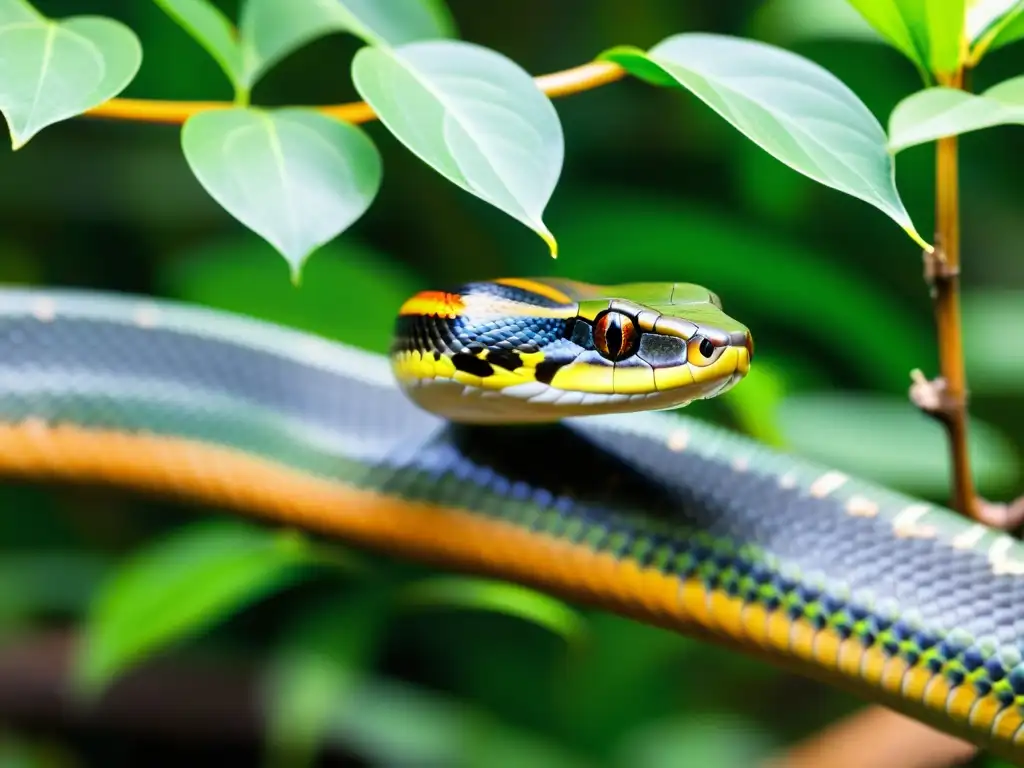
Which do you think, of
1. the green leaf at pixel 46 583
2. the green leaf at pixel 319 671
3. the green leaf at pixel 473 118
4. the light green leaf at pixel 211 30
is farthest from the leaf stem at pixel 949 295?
the green leaf at pixel 46 583

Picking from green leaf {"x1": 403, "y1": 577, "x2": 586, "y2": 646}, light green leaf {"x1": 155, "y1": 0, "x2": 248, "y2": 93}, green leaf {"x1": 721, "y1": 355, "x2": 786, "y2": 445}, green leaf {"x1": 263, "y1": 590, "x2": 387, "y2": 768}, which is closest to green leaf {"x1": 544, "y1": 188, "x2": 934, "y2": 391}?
green leaf {"x1": 721, "y1": 355, "x2": 786, "y2": 445}

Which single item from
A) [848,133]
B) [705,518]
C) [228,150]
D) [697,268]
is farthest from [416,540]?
[697,268]

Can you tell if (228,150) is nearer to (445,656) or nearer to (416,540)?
(416,540)

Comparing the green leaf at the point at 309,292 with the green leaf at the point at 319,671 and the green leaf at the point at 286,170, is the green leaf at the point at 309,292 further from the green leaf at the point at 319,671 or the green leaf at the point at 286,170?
the green leaf at the point at 286,170

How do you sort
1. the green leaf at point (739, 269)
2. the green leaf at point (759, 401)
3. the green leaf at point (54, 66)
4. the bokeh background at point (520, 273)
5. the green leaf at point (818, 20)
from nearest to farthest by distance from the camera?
the green leaf at point (54, 66) → the green leaf at point (759, 401) → the green leaf at point (818, 20) → the bokeh background at point (520, 273) → the green leaf at point (739, 269)

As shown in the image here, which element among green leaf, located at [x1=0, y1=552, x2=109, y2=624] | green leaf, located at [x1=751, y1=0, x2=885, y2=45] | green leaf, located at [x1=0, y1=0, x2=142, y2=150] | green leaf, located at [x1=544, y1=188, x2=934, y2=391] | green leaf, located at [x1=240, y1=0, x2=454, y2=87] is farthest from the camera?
green leaf, located at [x1=0, y1=552, x2=109, y2=624]

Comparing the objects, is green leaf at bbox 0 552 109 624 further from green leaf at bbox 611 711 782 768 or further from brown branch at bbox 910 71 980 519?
brown branch at bbox 910 71 980 519

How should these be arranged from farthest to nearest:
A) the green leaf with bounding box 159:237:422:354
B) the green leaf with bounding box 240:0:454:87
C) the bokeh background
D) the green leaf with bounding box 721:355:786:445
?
the bokeh background, the green leaf with bounding box 159:237:422:354, the green leaf with bounding box 721:355:786:445, the green leaf with bounding box 240:0:454:87
